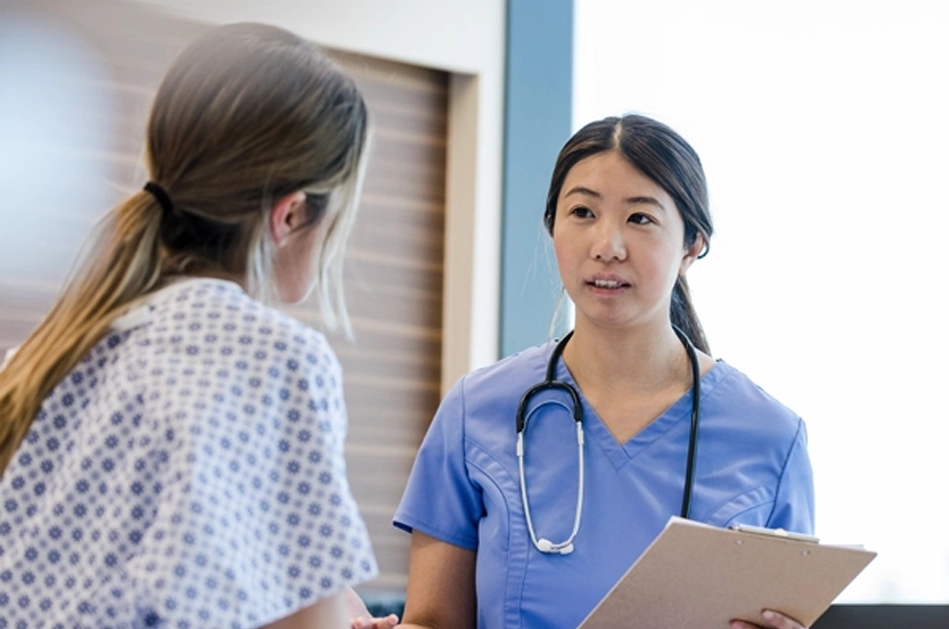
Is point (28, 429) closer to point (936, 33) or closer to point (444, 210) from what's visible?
point (444, 210)

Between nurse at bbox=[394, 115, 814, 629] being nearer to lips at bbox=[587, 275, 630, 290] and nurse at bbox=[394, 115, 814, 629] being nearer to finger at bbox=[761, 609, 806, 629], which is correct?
lips at bbox=[587, 275, 630, 290]

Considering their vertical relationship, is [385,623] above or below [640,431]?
below

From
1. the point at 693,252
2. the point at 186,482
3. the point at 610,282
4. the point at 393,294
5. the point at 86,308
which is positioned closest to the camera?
the point at 186,482

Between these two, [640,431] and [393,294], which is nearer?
[640,431]

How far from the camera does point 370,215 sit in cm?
298

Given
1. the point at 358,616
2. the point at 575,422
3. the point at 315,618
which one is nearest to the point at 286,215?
the point at 315,618

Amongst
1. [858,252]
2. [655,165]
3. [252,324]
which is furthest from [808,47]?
[252,324]

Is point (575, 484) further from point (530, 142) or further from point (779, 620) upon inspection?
point (530, 142)

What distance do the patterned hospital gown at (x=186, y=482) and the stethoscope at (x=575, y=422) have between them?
0.64m

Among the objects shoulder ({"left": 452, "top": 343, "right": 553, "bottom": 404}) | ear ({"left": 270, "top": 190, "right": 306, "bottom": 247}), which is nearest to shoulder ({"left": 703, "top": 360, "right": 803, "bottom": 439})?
shoulder ({"left": 452, "top": 343, "right": 553, "bottom": 404})

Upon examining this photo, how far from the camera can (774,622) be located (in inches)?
58.2

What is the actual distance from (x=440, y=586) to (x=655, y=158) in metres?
0.66

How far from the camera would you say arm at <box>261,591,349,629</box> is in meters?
1.01

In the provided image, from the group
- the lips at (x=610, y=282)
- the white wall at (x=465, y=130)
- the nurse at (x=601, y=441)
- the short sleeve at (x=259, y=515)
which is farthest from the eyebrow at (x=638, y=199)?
the white wall at (x=465, y=130)
